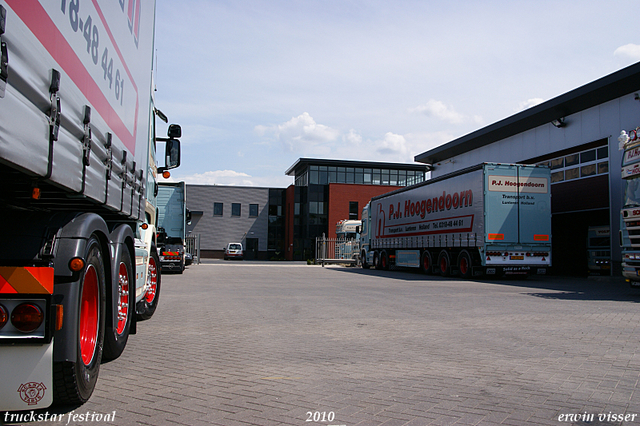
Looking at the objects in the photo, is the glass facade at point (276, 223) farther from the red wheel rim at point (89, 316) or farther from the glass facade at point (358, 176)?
the red wheel rim at point (89, 316)

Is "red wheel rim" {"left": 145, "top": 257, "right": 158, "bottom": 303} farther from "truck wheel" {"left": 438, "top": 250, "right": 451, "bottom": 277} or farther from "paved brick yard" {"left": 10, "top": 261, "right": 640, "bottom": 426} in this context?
"truck wheel" {"left": 438, "top": 250, "right": 451, "bottom": 277}

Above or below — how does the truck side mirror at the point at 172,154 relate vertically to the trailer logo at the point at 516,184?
below

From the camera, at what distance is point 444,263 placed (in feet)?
75.9

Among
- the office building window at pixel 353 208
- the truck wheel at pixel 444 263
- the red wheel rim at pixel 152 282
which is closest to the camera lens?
the red wheel rim at pixel 152 282

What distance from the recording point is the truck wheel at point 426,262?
24.6 metres

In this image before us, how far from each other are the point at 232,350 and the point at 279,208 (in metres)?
56.8

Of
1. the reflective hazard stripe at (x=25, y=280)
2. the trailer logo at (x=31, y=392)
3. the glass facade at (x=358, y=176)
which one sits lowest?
the trailer logo at (x=31, y=392)

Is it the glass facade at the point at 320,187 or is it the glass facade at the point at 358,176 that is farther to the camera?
the glass facade at the point at 358,176

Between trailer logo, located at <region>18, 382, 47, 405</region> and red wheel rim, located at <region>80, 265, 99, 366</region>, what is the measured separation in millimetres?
601

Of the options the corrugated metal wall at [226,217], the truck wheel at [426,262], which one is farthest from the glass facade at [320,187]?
the truck wheel at [426,262]

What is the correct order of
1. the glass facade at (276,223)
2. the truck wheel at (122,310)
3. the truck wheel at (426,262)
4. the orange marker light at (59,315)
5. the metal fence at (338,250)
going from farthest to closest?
the glass facade at (276,223) → the metal fence at (338,250) → the truck wheel at (426,262) → the truck wheel at (122,310) → the orange marker light at (59,315)

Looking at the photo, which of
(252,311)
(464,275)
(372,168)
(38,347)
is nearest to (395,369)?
(38,347)

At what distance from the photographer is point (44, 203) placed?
Answer: 421 cm

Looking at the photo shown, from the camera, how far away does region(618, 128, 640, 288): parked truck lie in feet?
42.3
